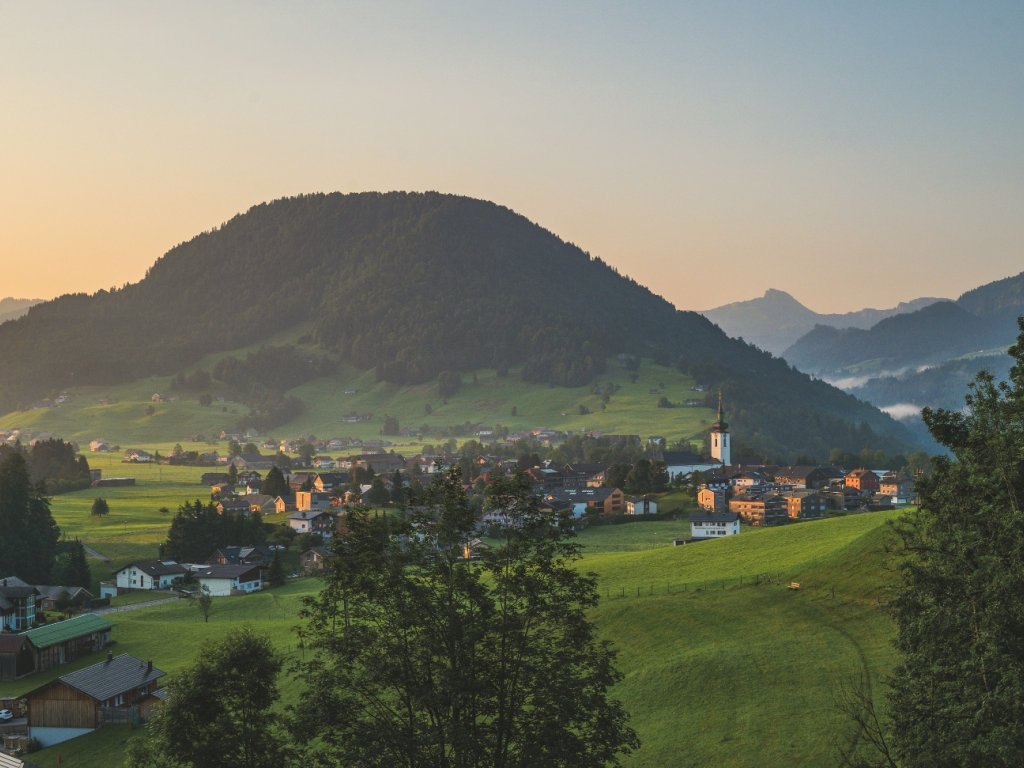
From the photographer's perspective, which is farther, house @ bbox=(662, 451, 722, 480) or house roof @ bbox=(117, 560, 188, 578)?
house @ bbox=(662, 451, 722, 480)

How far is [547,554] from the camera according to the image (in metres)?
25.8

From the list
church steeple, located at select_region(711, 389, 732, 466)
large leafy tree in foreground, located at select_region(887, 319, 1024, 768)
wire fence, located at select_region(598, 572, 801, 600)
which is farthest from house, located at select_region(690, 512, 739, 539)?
church steeple, located at select_region(711, 389, 732, 466)

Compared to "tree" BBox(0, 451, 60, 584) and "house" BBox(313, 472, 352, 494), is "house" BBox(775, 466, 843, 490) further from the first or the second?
"tree" BBox(0, 451, 60, 584)

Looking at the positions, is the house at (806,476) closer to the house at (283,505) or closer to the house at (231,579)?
the house at (283,505)

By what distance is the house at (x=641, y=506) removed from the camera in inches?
5022

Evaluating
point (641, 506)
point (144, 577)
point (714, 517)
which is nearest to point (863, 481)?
point (641, 506)

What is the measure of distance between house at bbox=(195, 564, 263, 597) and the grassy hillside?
54.3 feet

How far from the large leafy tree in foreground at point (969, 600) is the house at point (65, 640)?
55206mm

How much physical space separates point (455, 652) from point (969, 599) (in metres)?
12.1

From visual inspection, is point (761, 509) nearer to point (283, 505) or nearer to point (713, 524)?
point (713, 524)

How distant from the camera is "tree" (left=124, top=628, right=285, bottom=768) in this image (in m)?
29.2

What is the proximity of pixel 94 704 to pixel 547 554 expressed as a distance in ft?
126

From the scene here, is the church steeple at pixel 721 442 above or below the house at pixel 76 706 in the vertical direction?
above

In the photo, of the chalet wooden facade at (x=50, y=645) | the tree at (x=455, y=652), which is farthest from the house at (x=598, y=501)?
the tree at (x=455, y=652)
